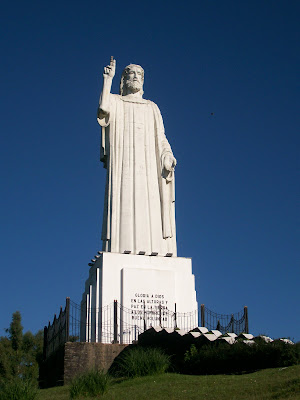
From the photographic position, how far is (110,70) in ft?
68.5

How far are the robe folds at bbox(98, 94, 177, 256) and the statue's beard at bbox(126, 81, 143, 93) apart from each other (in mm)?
387

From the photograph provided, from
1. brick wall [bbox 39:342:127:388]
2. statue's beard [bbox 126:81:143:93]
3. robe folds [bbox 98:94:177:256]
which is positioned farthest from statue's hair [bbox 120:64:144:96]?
brick wall [bbox 39:342:127:388]

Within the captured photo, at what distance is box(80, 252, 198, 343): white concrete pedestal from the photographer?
17.7 m

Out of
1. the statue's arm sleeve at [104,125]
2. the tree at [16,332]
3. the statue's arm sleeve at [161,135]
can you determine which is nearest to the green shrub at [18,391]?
the statue's arm sleeve at [104,125]

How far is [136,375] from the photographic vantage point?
13.8m

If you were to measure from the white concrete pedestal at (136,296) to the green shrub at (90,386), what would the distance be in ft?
15.2

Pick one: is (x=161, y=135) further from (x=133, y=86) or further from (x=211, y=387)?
(x=211, y=387)

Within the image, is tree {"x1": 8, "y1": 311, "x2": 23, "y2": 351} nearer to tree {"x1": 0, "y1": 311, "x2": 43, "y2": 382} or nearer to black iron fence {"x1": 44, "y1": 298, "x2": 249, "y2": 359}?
tree {"x1": 0, "y1": 311, "x2": 43, "y2": 382}

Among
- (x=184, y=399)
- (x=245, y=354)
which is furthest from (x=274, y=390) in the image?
(x=245, y=354)

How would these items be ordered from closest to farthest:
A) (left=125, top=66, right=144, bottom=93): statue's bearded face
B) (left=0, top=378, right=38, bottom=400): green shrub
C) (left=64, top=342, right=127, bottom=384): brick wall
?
(left=0, top=378, right=38, bottom=400): green shrub, (left=64, top=342, right=127, bottom=384): brick wall, (left=125, top=66, right=144, bottom=93): statue's bearded face

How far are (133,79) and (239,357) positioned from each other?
38.6 ft

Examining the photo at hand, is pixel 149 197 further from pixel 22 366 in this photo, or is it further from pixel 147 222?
pixel 22 366

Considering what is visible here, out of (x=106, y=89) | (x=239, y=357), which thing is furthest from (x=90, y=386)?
(x=106, y=89)

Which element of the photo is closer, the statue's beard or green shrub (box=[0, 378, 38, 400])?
green shrub (box=[0, 378, 38, 400])
